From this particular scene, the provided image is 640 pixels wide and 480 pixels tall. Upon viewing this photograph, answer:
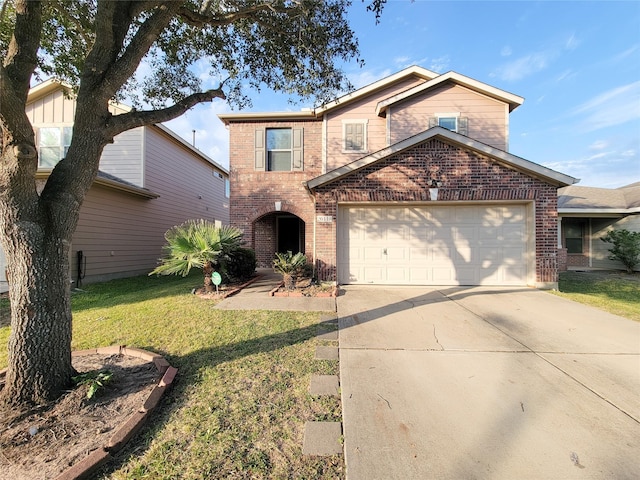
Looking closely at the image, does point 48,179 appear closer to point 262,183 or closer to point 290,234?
point 262,183

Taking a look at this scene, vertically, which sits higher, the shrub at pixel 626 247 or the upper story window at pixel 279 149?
the upper story window at pixel 279 149

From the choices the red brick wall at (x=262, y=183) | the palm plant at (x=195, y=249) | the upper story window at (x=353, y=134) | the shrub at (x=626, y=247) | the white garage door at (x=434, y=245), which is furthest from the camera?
the shrub at (x=626, y=247)

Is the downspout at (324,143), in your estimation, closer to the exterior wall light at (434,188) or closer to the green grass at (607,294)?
the exterior wall light at (434,188)

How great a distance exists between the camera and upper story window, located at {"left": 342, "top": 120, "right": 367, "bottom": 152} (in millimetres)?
11023

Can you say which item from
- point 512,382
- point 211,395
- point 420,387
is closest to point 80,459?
point 211,395

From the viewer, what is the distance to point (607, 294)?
761 centimetres

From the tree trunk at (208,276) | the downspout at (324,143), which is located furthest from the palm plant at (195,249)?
the downspout at (324,143)

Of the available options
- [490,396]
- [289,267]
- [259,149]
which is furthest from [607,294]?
[259,149]

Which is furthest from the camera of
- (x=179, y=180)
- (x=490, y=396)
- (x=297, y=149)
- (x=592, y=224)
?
(x=179, y=180)

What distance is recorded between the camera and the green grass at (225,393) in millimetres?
2053

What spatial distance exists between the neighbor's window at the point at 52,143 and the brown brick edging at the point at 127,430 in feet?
37.1

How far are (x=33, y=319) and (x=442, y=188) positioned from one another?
816cm

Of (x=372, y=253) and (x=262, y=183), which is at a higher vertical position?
(x=262, y=183)

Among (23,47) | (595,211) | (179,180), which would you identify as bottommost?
(595,211)
